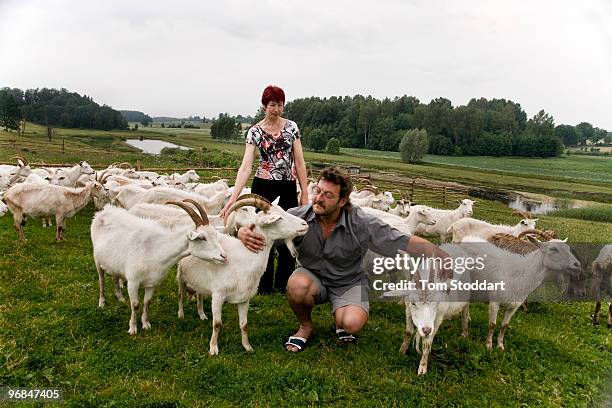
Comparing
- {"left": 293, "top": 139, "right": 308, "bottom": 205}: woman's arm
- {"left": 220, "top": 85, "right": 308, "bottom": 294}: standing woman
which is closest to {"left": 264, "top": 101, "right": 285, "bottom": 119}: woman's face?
{"left": 220, "top": 85, "right": 308, "bottom": 294}: standing woman

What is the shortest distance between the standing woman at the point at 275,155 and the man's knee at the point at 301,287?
135 centimetres

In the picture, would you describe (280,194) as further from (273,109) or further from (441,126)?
(441,126)

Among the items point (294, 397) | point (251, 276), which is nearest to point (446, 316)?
point (294, 397)

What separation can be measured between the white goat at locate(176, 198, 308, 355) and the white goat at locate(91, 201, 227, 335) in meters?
0.26

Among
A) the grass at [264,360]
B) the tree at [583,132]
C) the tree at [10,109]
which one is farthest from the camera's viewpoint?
the tree at [583,132]

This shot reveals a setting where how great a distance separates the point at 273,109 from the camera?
5.53 meters

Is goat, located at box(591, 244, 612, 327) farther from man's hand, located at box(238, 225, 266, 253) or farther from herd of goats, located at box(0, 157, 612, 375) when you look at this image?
man's hand, located at box(238, 225, 266, 253)

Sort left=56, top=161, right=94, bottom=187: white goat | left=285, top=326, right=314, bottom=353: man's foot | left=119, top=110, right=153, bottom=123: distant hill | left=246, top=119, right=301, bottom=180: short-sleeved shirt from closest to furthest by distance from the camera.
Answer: left=285, top=326, right=314, bottom=353: man's foot < left=246, top=119, right=301, bottom=180: short-sleeved shirt < left=56, top=161, right=94, bottom=187: white goat < left=119, top=110, right=153, bottom=123: distant hill

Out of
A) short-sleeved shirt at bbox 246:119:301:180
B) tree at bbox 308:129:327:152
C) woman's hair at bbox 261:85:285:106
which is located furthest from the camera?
tree at bbox 308:129:327:152

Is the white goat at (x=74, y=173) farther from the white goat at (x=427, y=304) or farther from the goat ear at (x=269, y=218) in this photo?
the white goat at (x=427, y=304)

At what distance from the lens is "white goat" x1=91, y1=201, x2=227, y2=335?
4879 mm

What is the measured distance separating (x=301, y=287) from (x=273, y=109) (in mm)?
2509

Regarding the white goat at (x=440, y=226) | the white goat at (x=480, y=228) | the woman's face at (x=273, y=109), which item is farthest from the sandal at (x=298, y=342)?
the white goat at (x=440, y=226)

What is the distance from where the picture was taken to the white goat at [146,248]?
488 cm
